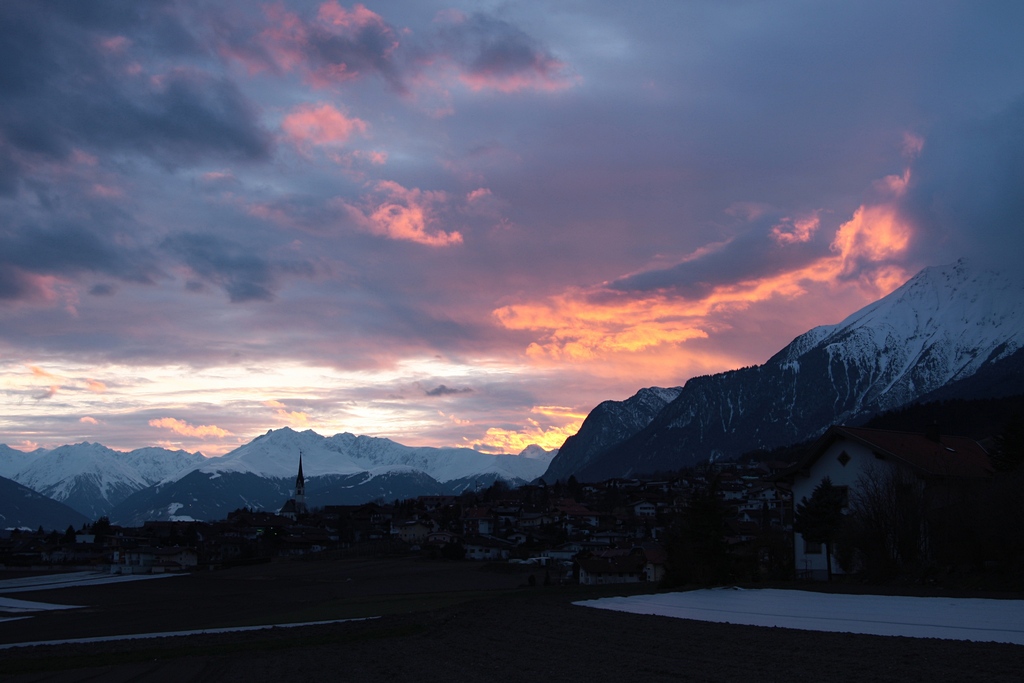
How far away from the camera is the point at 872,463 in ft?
108

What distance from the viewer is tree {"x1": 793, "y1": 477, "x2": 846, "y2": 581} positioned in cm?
3222

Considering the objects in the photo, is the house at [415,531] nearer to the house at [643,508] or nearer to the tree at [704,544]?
the house at [643,508]

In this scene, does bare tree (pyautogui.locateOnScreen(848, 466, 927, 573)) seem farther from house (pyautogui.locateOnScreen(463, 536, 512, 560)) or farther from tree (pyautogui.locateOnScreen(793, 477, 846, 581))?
house (pyautogui.locateOnScreen(463, 536, 512, 560))

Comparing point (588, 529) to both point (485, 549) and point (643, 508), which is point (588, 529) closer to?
point (485, 549)

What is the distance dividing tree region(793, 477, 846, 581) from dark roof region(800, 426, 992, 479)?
207 centimetres

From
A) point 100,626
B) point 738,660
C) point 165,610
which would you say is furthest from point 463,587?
point 738,660

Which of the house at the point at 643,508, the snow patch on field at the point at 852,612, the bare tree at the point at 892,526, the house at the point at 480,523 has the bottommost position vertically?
the house at the point at 480,523

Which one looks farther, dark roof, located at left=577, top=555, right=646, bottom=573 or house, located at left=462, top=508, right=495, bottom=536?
house, located at left=462, top=508, right=495, bottom=536

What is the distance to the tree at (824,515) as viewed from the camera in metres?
32.2

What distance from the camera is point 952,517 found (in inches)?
1032

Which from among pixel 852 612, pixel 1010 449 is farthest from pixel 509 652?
pixel 1010 449

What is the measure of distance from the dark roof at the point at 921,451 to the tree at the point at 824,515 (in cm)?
207

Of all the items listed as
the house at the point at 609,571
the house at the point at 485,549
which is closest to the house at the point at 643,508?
the house at the point at 485,549

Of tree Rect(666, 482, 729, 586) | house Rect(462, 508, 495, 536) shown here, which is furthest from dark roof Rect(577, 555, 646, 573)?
house Rect(462, 508, 495, 536)
